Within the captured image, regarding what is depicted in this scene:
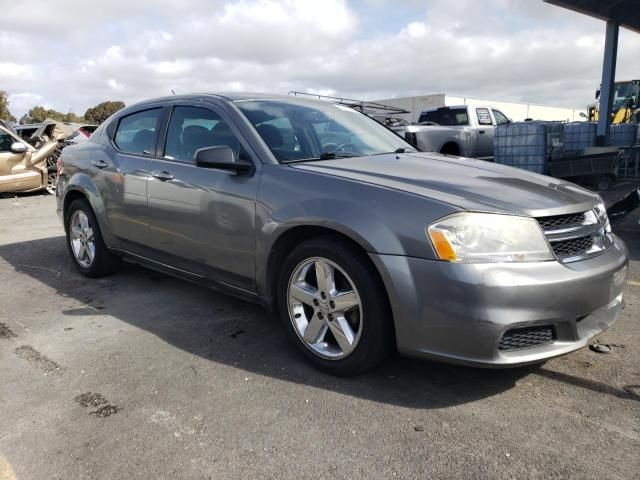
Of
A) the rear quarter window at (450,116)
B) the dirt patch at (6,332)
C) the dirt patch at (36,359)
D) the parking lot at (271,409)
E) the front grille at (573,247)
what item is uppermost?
the rear quarter window at (450,116)

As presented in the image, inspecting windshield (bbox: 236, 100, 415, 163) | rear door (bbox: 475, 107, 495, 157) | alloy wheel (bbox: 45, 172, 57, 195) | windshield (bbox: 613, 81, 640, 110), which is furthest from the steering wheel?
windshield (bbox: 613, 81, 640, 110)

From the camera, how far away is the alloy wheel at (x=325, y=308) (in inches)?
114

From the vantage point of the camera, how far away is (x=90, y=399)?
2867 mm

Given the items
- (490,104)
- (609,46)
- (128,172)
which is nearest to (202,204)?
(128,172)

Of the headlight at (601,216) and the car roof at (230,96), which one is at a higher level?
the car roof at (230,96)

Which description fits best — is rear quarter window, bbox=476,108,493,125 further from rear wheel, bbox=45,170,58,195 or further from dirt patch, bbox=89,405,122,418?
dirt patch, bbox=89,405,122,418

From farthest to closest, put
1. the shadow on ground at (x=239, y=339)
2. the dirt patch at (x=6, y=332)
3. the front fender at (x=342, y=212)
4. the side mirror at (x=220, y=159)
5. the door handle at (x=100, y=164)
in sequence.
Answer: the door handle at (x=100, y=164) → the dirt patch at (x=6, y=332) → the side mirror at (x=220, y=159) → the shadow on ground at (x=239, y=339) → the front fender at (x=342, y=212)

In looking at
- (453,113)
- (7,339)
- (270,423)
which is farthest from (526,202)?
(453,113)

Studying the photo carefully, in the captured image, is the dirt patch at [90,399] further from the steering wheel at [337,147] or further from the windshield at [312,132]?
the steering wheel at [337,147]

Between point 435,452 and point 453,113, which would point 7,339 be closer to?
point 435,452

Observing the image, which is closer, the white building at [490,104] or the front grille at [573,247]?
the front grille at [573,247]

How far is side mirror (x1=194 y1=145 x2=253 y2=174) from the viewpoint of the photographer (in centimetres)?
323

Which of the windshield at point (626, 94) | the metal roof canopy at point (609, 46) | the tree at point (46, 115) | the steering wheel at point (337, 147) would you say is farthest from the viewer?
the tree at point (46, 115)

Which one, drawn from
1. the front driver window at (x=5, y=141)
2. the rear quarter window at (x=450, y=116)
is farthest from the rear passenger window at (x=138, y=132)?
the rear quarter window at (x=450, y=116)
